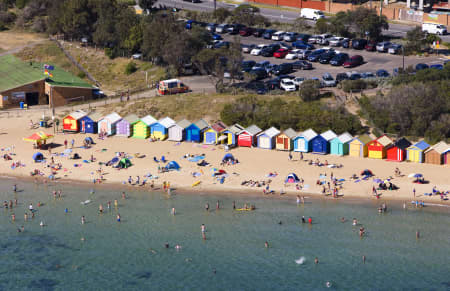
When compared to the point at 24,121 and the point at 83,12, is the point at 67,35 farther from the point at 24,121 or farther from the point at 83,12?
the point at 24,121

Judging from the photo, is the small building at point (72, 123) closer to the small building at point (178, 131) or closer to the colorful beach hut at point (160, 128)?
the colorful beach hut at point (160, 128)

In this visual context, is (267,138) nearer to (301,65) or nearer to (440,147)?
(440,147)

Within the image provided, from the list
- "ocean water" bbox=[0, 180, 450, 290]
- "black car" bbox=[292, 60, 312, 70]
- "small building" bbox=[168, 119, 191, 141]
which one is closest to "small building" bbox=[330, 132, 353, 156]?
"ocean water" bbox=[0, 180, 450, 290]

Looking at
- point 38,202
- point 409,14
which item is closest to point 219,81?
point 38,202

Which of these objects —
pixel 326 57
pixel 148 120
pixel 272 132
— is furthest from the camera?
pixel 326 57

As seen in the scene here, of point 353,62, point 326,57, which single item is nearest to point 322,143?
point 353,62
